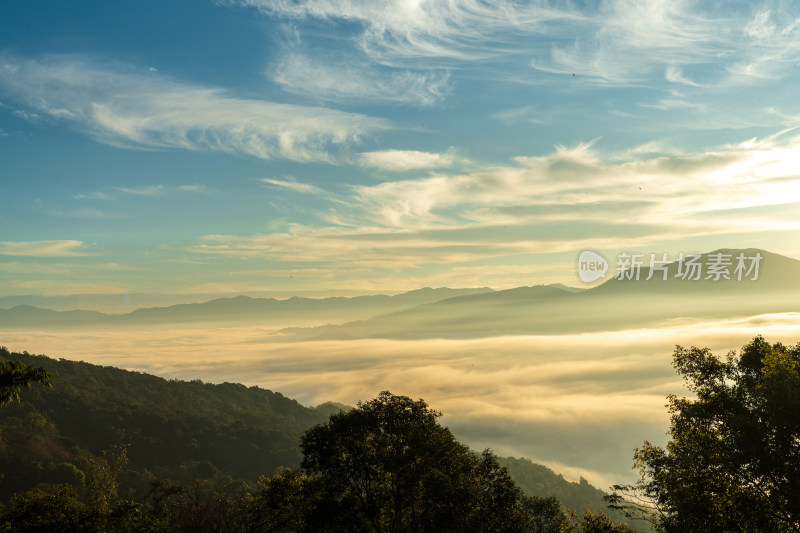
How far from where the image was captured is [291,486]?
33.6m

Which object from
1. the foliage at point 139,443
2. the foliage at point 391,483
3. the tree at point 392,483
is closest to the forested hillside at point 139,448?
the foliage at point 139,443

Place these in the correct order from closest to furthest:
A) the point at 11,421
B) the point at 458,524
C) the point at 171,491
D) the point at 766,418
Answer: the point at 766,418 < the point at 458,524 < the point at 171,491 < the point at 11,421

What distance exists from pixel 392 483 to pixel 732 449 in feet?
65.8

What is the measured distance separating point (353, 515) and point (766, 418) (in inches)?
912

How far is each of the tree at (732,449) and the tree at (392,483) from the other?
943 cm

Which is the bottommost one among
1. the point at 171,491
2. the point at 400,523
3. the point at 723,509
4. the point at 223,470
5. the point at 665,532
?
the point at 223,470

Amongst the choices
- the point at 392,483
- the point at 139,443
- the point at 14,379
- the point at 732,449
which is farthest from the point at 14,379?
the point at 139,443

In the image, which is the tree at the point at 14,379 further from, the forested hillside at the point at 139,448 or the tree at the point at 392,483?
the forested hillside at the point at 139,448

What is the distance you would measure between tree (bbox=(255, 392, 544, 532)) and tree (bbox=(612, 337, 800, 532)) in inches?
371

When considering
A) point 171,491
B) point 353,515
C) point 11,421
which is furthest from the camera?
point 11,421

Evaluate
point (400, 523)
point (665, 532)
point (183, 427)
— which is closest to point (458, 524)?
point (400, 523)

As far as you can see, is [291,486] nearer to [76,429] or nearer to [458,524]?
[458,524]

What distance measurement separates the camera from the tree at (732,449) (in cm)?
1808

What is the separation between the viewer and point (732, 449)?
1920 cm
